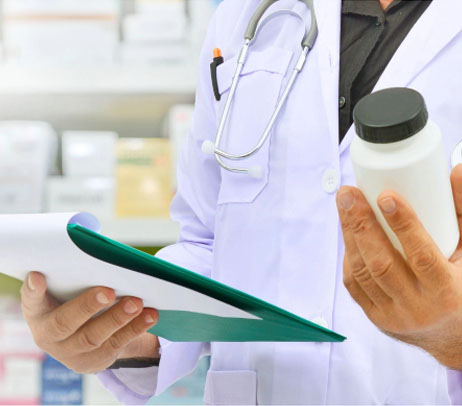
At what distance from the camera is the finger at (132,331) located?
692 millimetres

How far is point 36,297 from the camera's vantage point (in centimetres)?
68

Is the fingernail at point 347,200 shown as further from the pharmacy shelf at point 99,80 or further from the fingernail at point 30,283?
the pharmacy shelf at point 99,80

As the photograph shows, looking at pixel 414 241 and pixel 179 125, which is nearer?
pixel 414 241

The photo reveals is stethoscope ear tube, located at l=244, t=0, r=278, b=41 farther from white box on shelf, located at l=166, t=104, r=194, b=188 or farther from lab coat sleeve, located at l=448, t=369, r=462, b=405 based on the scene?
white box on shelf, located at l=166, t=104, r=194, b=188

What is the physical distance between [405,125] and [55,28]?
135 cm

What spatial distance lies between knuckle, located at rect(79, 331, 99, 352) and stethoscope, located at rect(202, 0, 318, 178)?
272mm

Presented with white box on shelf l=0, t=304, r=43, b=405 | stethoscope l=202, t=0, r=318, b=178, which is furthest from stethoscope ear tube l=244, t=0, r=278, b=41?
white box on shelf l=0, t=304, r=43, b=405

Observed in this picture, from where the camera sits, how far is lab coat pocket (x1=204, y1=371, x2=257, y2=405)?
85 centimetres

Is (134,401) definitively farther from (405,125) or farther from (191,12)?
(191,12)

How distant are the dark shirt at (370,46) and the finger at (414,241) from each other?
1.15 feet

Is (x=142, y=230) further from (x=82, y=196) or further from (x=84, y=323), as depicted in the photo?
(x=84, y=323)

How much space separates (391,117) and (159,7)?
1317 millimetres

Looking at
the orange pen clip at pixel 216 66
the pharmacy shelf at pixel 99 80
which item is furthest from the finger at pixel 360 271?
the pharmacy shelf at pixel 99 80

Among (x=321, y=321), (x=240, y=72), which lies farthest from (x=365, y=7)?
(x=321, y=321)
